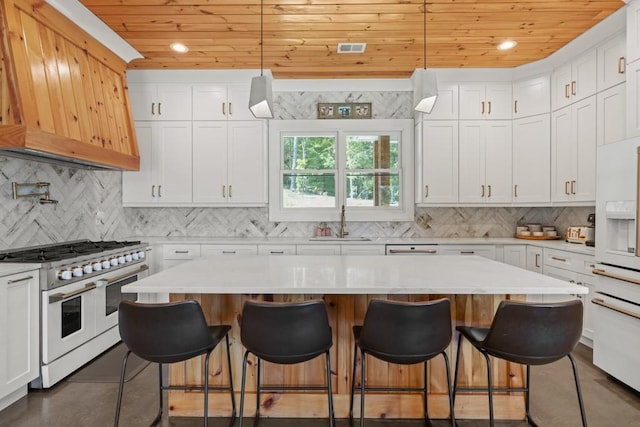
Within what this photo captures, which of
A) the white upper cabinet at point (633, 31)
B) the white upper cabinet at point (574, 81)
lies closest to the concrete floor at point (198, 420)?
the white upper cabinet at point (633, 31)

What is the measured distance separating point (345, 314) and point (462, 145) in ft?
9.50

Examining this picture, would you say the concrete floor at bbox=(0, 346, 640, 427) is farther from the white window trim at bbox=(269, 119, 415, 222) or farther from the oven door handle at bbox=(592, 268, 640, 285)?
the white window trim at bbox=(269, 119, 415, 222)

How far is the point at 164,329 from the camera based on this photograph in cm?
162

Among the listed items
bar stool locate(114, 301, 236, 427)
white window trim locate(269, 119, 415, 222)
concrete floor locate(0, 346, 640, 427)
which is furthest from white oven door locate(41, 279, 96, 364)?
white window trim locate(269, 119, 415, 222)

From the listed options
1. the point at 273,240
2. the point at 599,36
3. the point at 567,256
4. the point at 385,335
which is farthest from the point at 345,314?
the point at 599,36

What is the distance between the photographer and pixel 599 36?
3164 mm

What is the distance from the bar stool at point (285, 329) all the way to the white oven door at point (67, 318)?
5.51 ft

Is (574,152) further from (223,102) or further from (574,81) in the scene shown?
(223,102)

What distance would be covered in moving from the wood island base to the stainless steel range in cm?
103

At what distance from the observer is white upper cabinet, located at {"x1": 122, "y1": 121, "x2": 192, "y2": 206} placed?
4164 millimetres

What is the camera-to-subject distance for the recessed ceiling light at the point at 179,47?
11.3 ft

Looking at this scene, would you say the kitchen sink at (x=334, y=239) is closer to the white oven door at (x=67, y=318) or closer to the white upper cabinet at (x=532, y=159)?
the white upper cabinet at (x=532, y=159)

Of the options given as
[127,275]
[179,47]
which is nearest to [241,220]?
[127,275]

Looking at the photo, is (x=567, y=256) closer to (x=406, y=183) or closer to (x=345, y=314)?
(x=406, y=183)
